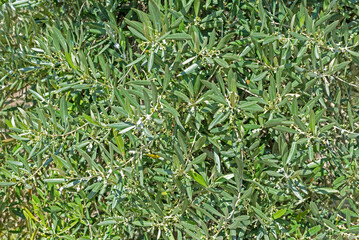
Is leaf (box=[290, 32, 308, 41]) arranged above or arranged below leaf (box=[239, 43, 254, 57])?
above

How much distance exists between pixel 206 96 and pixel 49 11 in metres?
1.09

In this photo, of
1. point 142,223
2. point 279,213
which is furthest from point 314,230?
point 142,223

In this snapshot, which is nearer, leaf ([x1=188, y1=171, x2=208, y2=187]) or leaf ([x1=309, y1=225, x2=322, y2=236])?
leaf ([x1=188, y1=171, x2=208, y2=187])

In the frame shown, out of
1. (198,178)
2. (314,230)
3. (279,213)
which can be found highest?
(198,178)

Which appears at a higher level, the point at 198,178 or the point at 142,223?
the point at 198,178

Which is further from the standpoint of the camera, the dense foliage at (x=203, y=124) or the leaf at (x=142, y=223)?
the leaf at (x=142, y=223)

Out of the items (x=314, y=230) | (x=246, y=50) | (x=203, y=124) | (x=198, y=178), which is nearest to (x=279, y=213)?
(x=314, y=230)

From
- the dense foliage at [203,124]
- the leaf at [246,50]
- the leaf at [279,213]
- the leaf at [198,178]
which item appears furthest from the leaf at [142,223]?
the leaf at [246,50]

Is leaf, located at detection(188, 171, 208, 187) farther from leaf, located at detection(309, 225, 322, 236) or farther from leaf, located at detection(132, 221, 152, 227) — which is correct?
leaf, located at detection(309, 225, 322, 236)

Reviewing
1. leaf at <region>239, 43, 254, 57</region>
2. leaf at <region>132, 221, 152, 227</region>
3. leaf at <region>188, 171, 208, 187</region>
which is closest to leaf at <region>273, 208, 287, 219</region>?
leaf at <region>188, 171, 208, 187</region>

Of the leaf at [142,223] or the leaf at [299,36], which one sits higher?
the leaf at [299,36]

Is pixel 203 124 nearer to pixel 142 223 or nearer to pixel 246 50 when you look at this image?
pixel 246 50

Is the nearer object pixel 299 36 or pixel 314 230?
pixel 299 36

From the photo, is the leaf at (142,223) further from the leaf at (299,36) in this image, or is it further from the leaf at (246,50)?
the leaf at (299,36)
